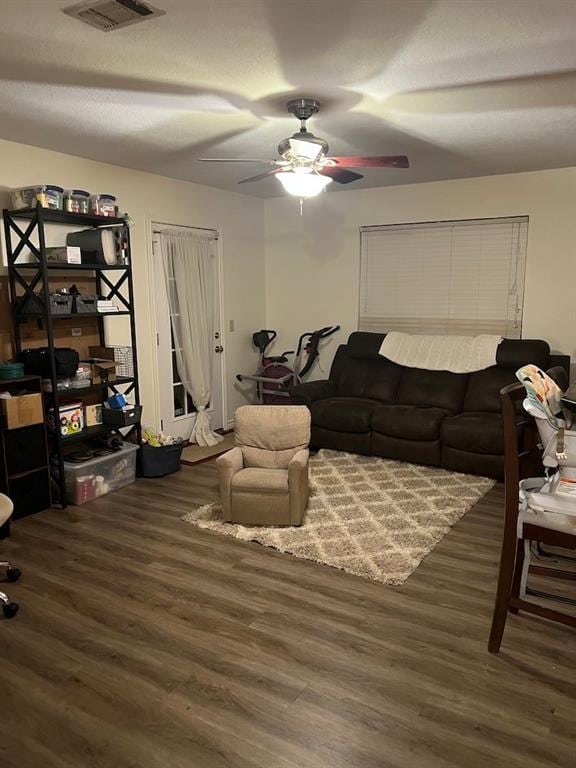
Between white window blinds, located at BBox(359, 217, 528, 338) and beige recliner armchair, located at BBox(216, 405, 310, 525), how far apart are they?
2.45 metres

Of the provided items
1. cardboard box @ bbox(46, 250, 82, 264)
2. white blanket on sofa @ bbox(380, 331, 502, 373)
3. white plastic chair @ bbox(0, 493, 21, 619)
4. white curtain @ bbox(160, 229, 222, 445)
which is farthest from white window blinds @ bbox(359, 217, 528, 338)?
white plastic chair @ bbox(0, 493, 21, 619)

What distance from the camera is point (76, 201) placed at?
4008 mm

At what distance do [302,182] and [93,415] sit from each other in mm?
2395

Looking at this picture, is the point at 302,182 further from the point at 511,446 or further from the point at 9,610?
the point at 9,610

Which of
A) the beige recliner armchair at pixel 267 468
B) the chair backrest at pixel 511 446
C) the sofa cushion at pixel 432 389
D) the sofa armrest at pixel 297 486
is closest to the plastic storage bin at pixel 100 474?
the beige recliner armchair at pixel 267 468

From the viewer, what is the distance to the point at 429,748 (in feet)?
6.41

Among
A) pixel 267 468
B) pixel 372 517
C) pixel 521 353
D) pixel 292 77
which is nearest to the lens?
pixel 292 77

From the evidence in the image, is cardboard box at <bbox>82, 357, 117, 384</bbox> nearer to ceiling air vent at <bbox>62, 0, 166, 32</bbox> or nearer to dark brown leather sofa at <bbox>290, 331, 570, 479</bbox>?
dark brown leather sofa at <bbox>290, 331, 570, 479</bbox>

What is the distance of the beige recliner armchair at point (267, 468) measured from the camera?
3633mm

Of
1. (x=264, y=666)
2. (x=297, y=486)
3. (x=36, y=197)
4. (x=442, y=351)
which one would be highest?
(x=36, y=197)

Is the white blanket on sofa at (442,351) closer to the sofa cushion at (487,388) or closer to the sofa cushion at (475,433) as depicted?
the sofa cushion at (487,388)

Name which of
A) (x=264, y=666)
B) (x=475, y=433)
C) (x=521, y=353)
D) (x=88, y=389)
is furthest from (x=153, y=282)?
(x=264, y=666)

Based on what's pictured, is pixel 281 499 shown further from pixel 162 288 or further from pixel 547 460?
pixel 162 288

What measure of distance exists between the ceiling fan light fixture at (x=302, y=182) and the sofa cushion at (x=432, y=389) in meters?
2.49
